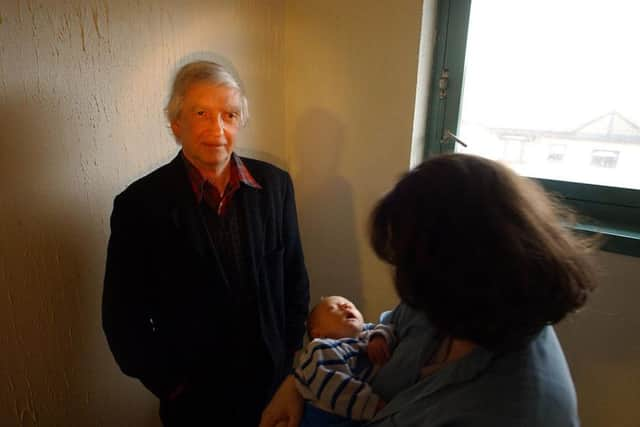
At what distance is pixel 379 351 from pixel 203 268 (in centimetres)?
48

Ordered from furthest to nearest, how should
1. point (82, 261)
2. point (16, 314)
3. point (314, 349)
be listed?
point (82, 261) → point (16, 314) → point (314, 349)

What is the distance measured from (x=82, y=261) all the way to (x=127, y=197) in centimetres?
30

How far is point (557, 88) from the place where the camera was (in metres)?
1.32

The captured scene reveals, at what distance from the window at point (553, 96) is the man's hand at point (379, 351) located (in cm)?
77

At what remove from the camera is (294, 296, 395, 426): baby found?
2.77 feet

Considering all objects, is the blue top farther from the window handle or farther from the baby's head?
the window handle

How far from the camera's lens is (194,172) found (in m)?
1.09

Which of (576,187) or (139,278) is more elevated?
(576,187)

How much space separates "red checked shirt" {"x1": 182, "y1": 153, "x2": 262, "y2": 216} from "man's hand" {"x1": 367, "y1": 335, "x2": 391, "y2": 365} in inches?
20.0

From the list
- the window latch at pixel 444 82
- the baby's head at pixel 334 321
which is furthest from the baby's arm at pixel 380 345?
the window latch at pixel 444 82

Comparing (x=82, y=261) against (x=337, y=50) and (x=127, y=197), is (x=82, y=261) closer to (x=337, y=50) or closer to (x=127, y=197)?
(x=127, y=197)

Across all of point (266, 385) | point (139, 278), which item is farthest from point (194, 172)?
point (266, 385)

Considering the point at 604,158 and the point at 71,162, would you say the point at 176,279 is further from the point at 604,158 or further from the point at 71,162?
the point at 604,158

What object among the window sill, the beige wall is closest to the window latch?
the beige wall
